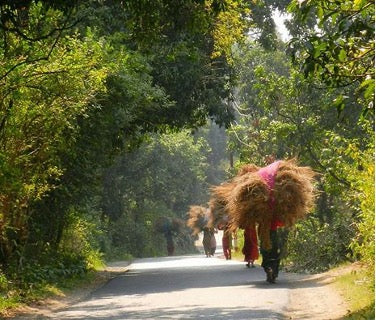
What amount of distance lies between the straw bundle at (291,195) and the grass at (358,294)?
5.30 ft

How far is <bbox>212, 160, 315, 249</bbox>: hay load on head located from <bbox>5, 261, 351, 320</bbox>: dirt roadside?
4.89ft

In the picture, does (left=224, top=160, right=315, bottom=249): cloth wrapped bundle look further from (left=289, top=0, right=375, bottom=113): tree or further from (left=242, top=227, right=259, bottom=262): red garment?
(left=289, top=0, right=375, bottom=113): tree

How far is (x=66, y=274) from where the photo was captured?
68.8 ft

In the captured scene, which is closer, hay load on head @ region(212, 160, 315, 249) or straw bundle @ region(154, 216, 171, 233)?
hay load on head @ region(212, 160, 315, 249)

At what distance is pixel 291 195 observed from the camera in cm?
1653

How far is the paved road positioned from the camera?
12.4 m

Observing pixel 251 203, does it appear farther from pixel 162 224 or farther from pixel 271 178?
pixel 162 224

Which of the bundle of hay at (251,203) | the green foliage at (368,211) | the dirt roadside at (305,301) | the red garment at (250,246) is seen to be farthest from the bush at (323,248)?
the green foliage at (368,211)

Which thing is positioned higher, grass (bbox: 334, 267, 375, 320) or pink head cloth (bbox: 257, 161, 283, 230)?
pink head cloth (bbox: 257, 161, 283, 230)

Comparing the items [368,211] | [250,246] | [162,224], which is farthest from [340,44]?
[162,224]

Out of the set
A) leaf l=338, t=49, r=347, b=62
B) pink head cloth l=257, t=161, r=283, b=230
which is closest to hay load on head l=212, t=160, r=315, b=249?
pink head cloth l=257, t=161, r=283, b=230

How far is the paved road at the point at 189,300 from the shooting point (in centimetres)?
1242

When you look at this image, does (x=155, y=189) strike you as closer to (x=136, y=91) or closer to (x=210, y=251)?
(x=210, y=251)

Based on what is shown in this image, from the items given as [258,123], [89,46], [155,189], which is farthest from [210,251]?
[89,46]
